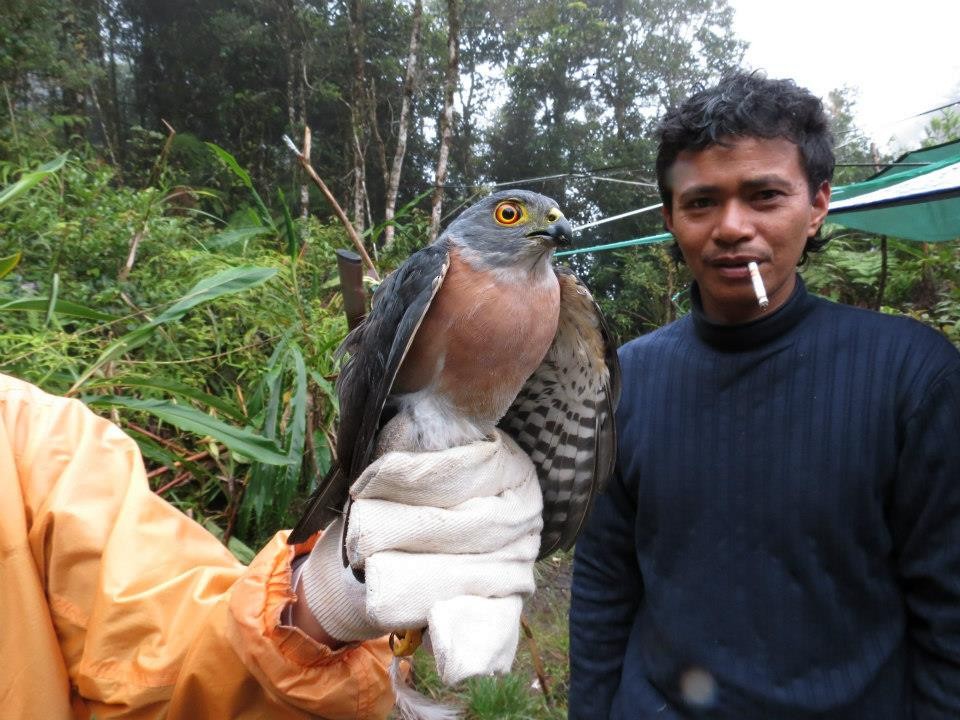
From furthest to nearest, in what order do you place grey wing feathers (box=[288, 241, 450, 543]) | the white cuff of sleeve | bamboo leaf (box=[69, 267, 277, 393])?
1. bamboo leaf (box=[69, 267, 277, 393])
2. grey wing feathers (box=[288, 241, 450, 543])
3. the white cuff of sleeve

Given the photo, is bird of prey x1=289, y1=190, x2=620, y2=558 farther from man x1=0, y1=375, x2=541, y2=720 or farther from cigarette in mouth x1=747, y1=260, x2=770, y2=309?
cigarette in mouth x1=747, y1=260, x2=770, y2=309

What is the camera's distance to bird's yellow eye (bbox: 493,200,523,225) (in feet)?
6.18

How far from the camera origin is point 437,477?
58.9 inches

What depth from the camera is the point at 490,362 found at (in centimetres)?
171

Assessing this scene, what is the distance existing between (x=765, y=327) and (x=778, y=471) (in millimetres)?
366

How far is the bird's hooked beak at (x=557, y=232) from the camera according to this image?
184 centimetres

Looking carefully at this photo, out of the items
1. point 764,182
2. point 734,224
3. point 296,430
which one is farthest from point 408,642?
point 296,430

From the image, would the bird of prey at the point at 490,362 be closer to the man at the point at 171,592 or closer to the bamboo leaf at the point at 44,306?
the man at the point at 171,592

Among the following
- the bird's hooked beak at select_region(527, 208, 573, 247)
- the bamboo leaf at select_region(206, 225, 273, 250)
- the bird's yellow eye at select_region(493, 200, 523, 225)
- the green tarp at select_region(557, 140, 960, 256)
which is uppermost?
the bamboo leaf at select_region(206, 225, 273, 250)

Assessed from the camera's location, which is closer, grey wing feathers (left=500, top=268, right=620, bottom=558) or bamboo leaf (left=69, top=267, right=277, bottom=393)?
grey wing feathers (left=500, top=268, right=620, bottom=558)

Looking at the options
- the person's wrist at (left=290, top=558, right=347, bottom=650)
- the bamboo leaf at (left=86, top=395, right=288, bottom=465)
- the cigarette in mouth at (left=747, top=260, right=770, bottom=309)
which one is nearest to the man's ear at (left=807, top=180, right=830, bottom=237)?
the cigarette in mouth at (left=747, top=260, right=770, bottom=309)

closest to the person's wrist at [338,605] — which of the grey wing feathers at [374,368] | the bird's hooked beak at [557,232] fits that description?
the grey wing feathers at [374,368]

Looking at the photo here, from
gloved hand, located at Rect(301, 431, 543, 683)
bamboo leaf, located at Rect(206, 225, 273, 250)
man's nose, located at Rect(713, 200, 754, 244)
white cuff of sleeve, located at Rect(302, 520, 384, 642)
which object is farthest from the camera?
bamboo leaf, located at Rect(206, 225, 273, 250)

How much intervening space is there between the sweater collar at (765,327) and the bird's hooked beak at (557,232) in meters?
0.48
